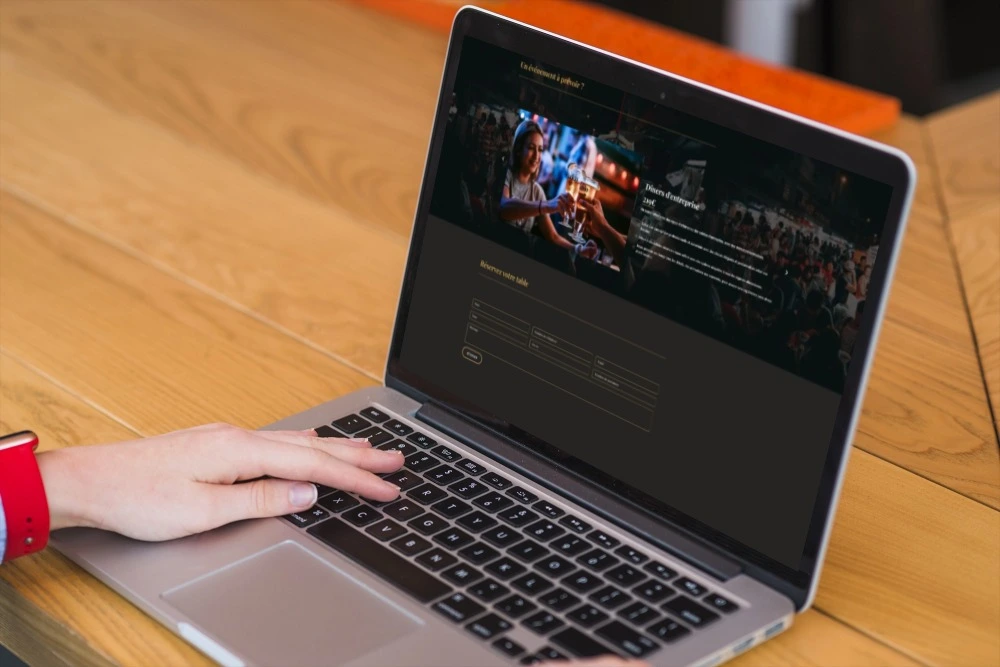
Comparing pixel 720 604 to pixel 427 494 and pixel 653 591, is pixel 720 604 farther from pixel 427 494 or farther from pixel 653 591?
pixel 427 494

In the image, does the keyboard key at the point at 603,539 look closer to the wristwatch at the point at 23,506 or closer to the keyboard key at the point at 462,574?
the keyboard key at the point at 462,574

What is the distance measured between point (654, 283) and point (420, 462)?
216mm

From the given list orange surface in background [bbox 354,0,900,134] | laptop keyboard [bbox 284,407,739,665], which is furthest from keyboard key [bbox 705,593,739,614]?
orange surface in background [bbox 354,0,900,134]

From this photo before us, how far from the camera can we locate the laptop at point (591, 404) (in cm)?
72

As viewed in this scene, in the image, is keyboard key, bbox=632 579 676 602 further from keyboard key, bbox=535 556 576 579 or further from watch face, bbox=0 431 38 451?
watch face, bbox=0 431 38 451

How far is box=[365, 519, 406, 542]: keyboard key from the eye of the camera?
0.80m

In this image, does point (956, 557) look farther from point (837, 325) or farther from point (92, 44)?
point (92, 44)

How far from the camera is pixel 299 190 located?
1365mm

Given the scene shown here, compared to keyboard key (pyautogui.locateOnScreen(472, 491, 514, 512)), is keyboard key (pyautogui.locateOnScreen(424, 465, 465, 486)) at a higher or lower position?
lower

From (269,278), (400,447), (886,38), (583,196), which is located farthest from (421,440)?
(886,38)

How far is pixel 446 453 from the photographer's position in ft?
2.91

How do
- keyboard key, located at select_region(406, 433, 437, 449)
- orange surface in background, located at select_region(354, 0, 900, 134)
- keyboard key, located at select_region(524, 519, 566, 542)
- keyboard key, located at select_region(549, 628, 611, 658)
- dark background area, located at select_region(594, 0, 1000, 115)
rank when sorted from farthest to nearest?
dark background area, located at select_region(594, 0, 1000, 115) → orange surface in background, located at select_region(354, 0, 900, 134) → keyboard key, located at select_region(406, 433, 437, 449) → keyboard key, located at select_region(524, 519, 566, 542) → keyboard key, located at select_region(549, 628, 611, 658)

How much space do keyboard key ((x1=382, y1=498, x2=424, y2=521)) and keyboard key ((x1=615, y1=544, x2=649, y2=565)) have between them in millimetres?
139

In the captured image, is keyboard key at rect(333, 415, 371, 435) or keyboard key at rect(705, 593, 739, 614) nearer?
keyboard key at rect(705, 593, 739, 614)
